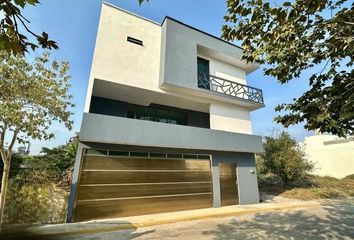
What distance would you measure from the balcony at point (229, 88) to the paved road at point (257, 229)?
713 cm

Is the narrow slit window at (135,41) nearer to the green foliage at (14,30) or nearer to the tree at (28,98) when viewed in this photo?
the tree at (28,98)

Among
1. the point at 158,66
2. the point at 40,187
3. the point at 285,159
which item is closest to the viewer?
the point at 40,187

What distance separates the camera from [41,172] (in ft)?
37.2

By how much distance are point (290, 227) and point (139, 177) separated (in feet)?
20.5

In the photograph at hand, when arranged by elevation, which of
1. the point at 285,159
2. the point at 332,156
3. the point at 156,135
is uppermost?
the point at 332,156

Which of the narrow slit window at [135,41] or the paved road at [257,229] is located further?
the narrow slit window at [135,41]

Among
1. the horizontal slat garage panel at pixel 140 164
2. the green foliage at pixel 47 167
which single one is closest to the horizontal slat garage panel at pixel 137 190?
Answer: the horizontal slat garage panel at pixel 140 164

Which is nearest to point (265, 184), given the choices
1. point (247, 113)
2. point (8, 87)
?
point (247, 113)

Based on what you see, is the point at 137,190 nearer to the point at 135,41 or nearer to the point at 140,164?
the point at 140,164

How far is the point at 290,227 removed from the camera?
7.04 meters

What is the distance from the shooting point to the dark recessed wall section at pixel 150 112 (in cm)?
1119

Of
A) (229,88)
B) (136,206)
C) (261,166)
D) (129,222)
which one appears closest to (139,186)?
(136,206)

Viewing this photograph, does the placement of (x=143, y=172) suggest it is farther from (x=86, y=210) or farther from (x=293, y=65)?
(x=293, y=65)

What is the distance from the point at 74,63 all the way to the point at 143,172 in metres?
5.92
